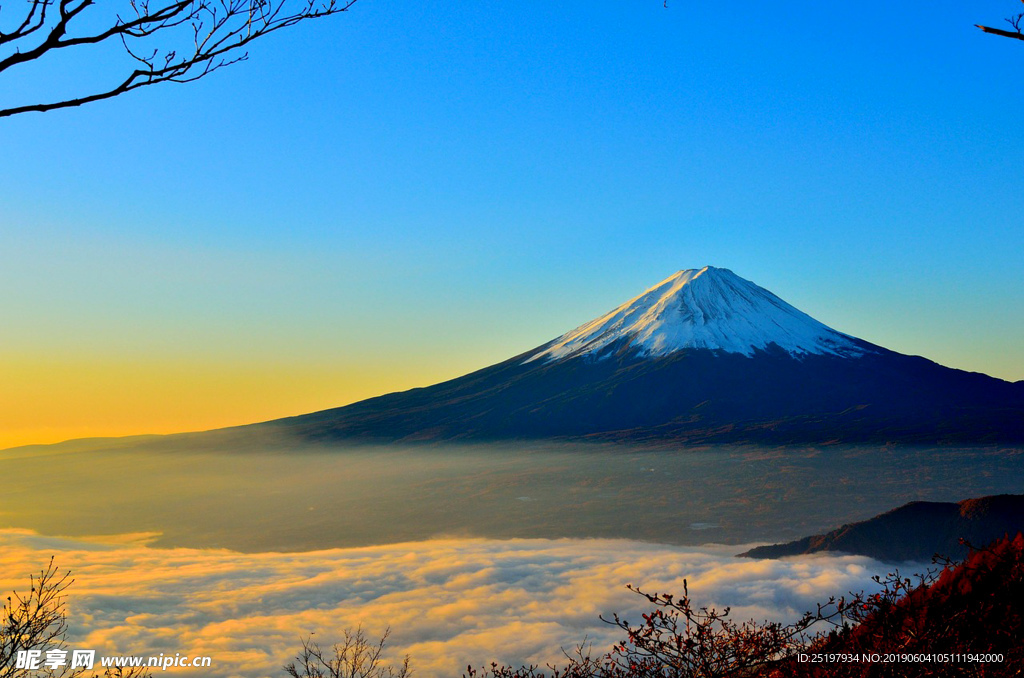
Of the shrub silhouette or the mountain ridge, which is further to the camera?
the mountain ridge

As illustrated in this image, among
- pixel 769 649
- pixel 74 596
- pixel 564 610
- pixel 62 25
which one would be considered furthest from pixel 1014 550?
pixel 74 596

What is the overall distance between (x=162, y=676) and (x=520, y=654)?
189 feet

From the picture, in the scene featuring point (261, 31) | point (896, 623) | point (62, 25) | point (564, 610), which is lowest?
point (564, 610)

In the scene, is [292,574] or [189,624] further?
[292,574]

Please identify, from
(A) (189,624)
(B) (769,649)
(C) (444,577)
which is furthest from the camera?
(C) (444,577)

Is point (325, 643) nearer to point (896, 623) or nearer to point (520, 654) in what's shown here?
point (520, 654)

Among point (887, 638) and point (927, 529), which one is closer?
point (887, 638)

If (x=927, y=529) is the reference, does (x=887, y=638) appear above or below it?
above

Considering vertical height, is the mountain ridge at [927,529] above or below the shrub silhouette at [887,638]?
below

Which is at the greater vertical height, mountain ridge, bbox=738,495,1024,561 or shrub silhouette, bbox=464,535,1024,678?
shrub silhouette, bbox=464,535,1024,678

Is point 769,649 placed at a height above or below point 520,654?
above

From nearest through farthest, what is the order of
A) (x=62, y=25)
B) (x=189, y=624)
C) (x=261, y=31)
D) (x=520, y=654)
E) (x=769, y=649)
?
(x=62, y=25) < (x=261, y=31) < (x=769, y=649) < (x=520, y=654) < (x=189, y=624)

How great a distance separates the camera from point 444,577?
599 ft

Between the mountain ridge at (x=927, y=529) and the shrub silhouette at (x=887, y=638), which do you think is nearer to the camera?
the shrub silhouette at (x=887, y=638)
